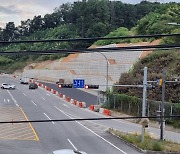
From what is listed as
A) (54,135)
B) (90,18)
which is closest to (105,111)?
(54,135)

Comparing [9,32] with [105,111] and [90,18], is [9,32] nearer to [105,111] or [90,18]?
[90,18]

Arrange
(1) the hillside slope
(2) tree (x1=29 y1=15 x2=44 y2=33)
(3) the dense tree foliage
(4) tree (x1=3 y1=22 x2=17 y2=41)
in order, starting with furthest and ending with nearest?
(4) tree (x1=3 y1=22 x2=17 y2=41) < (2) tree (x1=29 y1=15 x2=44 y2=33) < (3) the dense tree foliage < (1) the hillside slope

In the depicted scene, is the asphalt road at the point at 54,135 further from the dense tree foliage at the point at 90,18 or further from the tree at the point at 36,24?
the tree at the point at 36,24

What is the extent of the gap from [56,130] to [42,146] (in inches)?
291

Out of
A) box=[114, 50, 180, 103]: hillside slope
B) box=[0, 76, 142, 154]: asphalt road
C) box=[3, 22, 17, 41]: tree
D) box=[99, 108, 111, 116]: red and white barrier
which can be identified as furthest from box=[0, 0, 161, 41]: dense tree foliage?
box=[0, 76, 142, 154]: asphalt road

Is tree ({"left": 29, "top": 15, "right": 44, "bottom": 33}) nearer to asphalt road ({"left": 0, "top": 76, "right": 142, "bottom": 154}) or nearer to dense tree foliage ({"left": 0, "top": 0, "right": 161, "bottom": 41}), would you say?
dense tree foliage ({"left": 0, "top": 0, "right": 161, "bottom": 41})

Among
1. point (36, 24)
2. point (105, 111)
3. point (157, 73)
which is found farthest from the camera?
point (36, 24)

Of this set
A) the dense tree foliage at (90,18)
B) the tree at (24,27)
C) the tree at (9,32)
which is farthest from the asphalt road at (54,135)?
the tree at (9,32)

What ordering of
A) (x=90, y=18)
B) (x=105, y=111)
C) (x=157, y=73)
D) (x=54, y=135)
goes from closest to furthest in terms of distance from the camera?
(x=54, y=135)
(x=105, y=111)
(x=157, y=73)
(x=90, y=18)

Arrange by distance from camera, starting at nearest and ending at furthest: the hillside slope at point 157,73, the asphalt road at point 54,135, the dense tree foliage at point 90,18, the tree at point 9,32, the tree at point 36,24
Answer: the asphalt road at point 54,135, the hillside slope at point 157,73, the dense tree foliage at point 90,18, the tree at point 36,24, the tree at point 9,32

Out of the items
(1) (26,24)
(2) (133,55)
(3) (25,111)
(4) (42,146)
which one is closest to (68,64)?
(2) (133,55)

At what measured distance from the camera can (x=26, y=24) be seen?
17900 centimetres

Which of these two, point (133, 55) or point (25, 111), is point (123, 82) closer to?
point (25, 111)

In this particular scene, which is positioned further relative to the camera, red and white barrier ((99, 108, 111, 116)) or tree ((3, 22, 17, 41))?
tree ((3, 22, 17, 41))
